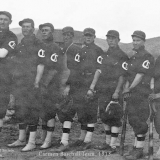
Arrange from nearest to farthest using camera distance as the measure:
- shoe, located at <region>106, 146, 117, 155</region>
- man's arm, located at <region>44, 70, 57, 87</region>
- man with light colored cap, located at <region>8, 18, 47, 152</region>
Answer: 1. shoe, located at <region>106, 146, 117, 155</region>
2. man with light colored cap, located at <region>8, 18, 47, 152</region>
3. man's arm, located at <region>44, 70, 57, 87</region>

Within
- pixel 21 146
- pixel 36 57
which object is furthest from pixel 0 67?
pixel 21 146

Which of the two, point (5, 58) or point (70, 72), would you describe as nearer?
point (5, 58)

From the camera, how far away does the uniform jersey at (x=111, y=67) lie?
499 cm

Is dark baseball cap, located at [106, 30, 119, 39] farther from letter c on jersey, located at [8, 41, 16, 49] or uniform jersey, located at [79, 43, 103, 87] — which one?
letter c on jersey, located at [8, 41, 16, 49]

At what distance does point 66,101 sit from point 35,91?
0.64 meters

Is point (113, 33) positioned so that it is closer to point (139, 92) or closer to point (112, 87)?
point (112, 87)

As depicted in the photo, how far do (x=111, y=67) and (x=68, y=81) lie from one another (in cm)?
88

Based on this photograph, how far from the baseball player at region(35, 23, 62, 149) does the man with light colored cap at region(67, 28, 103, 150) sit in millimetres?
339

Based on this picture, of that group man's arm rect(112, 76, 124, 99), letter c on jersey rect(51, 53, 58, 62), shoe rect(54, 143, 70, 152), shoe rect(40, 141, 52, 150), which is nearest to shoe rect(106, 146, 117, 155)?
shoe rect(54, 143, 70, 152)

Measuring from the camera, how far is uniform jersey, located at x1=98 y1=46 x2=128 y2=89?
4.99 metres

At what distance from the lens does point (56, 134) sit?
646cm

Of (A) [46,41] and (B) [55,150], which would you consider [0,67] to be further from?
(B) [55,150]

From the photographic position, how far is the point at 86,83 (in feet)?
17.0

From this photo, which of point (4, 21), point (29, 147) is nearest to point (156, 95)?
point (29, 147)
